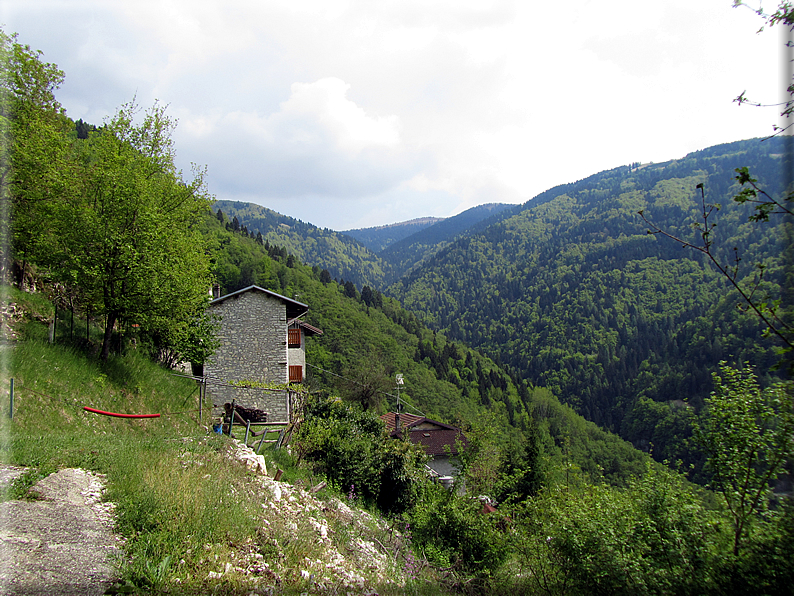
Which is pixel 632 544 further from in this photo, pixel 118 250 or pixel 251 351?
pixel 251 351

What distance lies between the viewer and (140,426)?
1324cm

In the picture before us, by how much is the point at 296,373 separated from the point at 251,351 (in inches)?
207

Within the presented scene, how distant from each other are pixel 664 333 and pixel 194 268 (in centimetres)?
20255

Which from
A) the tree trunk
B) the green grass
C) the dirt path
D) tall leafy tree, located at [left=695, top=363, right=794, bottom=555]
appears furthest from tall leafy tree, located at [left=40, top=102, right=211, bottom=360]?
tall leafy tree, located at [left=695, top=363, right=794, bottom=555]

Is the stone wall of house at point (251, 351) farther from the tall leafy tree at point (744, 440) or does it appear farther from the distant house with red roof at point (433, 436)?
the tall leafy tree at point (744, 440)

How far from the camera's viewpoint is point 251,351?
79.4 ft

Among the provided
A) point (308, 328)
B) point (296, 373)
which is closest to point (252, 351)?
point (296, 373)

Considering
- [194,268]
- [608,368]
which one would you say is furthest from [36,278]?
[608,368]

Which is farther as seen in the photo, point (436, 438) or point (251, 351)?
point (436, 438)

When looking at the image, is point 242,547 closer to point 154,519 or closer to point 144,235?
point 154,519

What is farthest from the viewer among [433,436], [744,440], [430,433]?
[430,433]

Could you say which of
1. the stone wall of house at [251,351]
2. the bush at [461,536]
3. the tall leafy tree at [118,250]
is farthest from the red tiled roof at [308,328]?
the bush at [461,536]

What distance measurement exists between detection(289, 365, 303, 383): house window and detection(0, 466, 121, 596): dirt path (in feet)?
71.4

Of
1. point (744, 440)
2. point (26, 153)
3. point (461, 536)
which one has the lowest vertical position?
point (461, 536)
